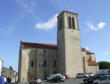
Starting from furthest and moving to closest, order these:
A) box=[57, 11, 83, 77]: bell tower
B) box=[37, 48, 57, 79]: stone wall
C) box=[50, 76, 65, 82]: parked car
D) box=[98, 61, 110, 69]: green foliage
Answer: box=[98, 61, 110, 69]: green foliage → box=[37, 48, 57, 79]: stone wall → box=[57, 11, 83, 77]: bell tower → box=[50, 76, 65, 82]: parked car

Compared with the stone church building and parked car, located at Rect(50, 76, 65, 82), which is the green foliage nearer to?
the stone church building

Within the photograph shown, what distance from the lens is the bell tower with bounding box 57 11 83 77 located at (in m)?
39.7

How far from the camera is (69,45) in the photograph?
41.2 m

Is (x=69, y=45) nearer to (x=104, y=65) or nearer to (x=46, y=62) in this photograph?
(x=46, y=62)

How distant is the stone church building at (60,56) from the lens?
39.3 m

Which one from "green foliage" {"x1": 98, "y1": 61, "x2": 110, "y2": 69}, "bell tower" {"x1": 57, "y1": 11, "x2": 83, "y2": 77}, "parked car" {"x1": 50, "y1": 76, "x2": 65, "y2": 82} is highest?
"bell tower" {"x1": 57, "y1": 11, "x2": 83, "y2": 77}

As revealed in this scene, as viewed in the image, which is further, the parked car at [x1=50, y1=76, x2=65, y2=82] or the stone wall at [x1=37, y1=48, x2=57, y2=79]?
the stone wall at [x1=37, y1=48, x2=57, y2=79]

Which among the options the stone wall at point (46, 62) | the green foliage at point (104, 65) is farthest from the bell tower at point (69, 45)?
the green foliage at point (104, 65)

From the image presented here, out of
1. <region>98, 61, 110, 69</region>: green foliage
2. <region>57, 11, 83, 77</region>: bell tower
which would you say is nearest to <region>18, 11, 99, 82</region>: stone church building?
<region>57, 11, 83, 77</region>: bell tower

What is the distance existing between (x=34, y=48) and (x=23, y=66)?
19.5 ft

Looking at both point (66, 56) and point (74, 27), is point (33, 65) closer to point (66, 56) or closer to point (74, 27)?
point (66, 56)

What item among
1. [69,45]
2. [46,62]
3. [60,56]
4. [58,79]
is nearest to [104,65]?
[69,45]

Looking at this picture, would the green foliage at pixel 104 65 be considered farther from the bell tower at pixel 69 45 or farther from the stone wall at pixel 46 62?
the stone wall at pixel 46 62

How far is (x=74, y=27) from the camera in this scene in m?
43.7
